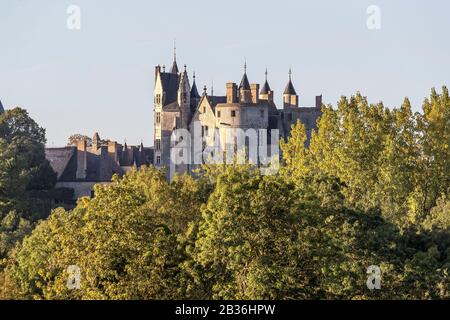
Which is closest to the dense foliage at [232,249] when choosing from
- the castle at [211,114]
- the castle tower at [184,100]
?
the castle at [211,114]

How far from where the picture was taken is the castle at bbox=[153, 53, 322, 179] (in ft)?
488

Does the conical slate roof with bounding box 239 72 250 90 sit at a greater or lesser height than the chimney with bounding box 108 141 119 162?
greater

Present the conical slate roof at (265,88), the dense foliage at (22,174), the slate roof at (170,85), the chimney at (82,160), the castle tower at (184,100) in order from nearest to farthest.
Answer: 1. the dense foliage at (22,174)
2. the chimney at (82,160)
3. the castle tower at (184,100)
4. the slate roof at (170,85)
5. the conical slate roof at (265,88)

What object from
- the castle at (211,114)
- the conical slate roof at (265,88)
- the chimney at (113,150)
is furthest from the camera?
the conical slate roof at (265,88)

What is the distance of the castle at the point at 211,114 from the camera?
488 feet

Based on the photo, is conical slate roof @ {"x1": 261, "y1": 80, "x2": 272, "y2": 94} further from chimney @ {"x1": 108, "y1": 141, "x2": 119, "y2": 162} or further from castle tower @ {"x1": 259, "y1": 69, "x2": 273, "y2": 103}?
chimney @ {"x1": 108, "y1": 141, "x2": 119, "y2": 162}

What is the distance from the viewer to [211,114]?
152 meters

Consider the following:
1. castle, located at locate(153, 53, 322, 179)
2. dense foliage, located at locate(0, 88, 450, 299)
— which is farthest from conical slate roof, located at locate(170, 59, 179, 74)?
dense foliage, located at locate(0, 88, 450, 299)

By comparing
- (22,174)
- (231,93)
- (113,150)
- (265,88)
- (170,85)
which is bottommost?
(22,174)

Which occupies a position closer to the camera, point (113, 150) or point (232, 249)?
point (232, 249)

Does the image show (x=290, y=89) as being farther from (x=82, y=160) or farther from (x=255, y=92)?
(x=82, y=160)

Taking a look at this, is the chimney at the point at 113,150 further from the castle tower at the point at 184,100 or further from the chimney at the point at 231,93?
the chimney at the point at 231,93

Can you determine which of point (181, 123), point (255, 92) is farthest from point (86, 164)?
point (255, 92)
